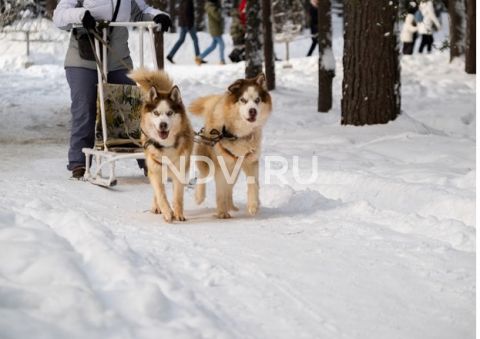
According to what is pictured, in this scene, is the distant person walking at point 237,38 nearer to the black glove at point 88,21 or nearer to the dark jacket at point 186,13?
the dark jacket at point 186,13

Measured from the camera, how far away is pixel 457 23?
20266mm

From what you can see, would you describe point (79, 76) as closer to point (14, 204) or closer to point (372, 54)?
point (14, 204)

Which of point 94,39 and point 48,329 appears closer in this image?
point 48,329

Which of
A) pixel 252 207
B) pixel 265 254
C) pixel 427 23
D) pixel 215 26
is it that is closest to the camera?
pixel 265 254

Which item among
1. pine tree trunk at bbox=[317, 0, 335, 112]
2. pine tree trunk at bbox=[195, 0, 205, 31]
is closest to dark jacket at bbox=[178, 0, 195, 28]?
pine tree trunk at bbox=[317, 0, 335, 112]

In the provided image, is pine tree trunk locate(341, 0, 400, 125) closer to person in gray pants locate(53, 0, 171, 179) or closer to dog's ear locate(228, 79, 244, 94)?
person in gray pants locate(53, 0, 171, 179)

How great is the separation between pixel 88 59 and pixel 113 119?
61 centimetres

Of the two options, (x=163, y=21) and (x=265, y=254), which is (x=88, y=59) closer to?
(x=163, y=21)

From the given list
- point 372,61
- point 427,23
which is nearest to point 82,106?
point 372,61

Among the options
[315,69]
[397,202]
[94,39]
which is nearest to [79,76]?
[94,39]

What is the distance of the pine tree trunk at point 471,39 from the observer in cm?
1808

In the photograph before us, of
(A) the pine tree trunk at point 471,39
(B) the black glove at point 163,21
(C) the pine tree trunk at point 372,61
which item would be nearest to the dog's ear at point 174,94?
(B) the black glove at point 163,21

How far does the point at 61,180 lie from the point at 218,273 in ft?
11.8

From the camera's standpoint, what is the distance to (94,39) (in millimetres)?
7285
